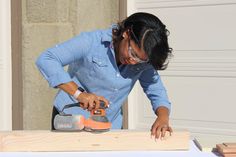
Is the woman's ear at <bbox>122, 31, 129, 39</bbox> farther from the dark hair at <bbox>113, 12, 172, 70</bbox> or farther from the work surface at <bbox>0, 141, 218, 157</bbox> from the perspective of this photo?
the work surface at <bbox>0, 141, 218, 157</bbox>

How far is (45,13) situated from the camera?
15.6ft

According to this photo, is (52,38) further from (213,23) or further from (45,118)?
(213,23)

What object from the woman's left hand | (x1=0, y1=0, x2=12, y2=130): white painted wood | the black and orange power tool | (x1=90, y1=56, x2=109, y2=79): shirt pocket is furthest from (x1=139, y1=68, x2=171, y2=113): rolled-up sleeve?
(x1=0, y1=0, x2=12, y2=130): white painted wood

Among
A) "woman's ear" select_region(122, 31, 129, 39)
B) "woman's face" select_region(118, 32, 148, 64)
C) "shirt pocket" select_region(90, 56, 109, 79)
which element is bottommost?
"shirt pocket" select_region(90, 56, 109, 79)

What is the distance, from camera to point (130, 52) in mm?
2605

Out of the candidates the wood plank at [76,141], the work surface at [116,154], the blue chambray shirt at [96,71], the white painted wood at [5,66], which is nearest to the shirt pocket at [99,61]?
the blue chambray shirt at [96,71]

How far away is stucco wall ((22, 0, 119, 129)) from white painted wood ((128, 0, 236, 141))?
0.39 m

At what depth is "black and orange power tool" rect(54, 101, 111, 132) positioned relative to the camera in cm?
253

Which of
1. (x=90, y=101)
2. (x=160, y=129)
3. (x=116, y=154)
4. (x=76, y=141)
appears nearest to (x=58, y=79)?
(x=90, y=101)

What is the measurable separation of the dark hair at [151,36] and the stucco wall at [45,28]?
218 cm

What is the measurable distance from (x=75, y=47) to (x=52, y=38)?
2205mm

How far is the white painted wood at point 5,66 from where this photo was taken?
484cm

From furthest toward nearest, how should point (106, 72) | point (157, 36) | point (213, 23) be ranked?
1. point (213, 23)
2. point (106, 72)
3. point (157, 36)

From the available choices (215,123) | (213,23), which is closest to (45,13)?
(213,23)
